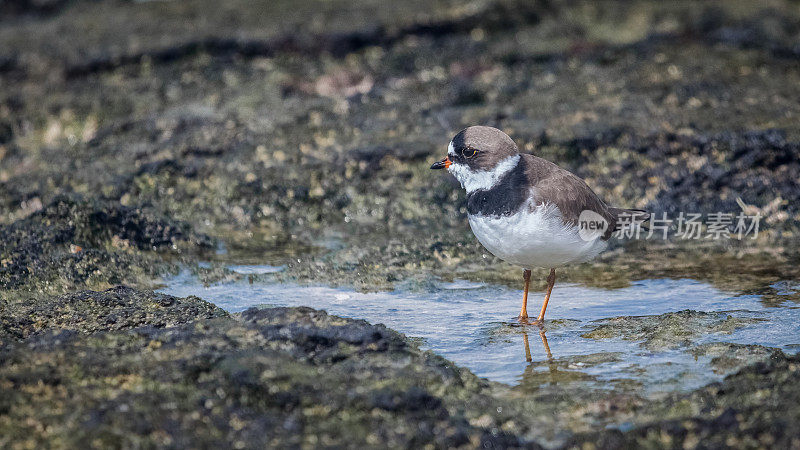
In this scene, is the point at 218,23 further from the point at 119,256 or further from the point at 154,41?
the point at 119,256

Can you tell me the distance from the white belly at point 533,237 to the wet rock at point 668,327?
54 centimetres

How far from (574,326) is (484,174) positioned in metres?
1.23

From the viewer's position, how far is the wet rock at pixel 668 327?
195 inches

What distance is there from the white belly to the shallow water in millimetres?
447

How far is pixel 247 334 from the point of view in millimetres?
4465

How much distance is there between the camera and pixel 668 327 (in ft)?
17.0

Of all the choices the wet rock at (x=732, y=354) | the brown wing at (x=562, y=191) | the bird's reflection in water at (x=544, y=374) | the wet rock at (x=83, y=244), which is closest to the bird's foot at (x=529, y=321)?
the bird's reflection in water at (x=544, y=374)

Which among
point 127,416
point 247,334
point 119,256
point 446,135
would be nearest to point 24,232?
point 119,256

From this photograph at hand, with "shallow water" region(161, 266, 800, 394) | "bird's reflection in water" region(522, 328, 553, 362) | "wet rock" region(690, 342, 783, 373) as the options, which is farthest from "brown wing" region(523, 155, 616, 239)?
"wet rock" region(690, 342, 783, 373)

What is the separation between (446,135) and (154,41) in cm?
459

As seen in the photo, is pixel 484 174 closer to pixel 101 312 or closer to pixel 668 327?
pixel 668 327

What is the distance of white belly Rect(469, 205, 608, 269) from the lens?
541cm

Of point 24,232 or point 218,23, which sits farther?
point 218,23

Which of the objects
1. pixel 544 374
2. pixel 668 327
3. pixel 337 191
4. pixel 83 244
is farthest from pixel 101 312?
pixel 337 191
